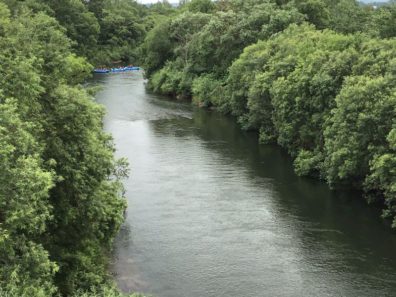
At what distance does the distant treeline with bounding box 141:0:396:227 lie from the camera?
3616 centimetres

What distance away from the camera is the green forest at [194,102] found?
17.7 m

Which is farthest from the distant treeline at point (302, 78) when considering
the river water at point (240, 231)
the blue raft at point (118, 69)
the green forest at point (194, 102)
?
the blue raft at point (118, 69)

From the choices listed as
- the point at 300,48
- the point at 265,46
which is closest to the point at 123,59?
the point at 265,46

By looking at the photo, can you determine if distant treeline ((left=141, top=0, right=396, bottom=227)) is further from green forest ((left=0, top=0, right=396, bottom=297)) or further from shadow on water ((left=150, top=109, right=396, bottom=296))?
shadow on water ((left=150, top=109, right=396, bottom=296))

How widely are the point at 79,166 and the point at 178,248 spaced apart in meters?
9.69

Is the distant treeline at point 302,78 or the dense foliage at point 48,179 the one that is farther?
the distant treeline at point 302,78

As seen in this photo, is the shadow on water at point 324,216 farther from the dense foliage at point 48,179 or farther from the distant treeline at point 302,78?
the dense foliage at point 48,179

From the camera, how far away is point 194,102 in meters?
76.4

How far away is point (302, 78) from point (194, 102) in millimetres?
32588

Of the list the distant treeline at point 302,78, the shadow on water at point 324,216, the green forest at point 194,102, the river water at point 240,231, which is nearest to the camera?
the green forest at point 194,102

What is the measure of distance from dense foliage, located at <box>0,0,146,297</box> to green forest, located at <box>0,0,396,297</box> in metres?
0.06

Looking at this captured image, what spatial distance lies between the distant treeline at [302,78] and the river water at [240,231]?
244cm

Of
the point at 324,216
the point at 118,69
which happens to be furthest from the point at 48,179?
the point at 118,69

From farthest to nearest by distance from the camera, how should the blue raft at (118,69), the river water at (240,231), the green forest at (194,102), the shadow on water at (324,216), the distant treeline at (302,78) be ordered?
the blue raft at (118,69), the distant treeline at (302,78), the shadow on water at (324,216), the river water at (240,231), the green forest at (194,102)
